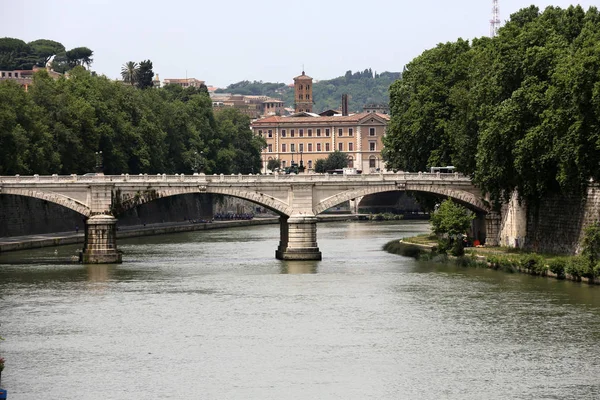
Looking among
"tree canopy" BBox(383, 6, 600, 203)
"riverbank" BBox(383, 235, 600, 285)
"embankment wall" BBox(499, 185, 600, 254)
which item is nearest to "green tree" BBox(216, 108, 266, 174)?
"tree canopy" BBox(383, 6, 600, 203)

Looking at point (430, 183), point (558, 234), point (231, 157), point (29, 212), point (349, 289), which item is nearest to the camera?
point (349, 289)

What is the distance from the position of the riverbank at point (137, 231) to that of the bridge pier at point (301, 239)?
1805cm

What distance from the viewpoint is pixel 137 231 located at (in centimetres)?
11906

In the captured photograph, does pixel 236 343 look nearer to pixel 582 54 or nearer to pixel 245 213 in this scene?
pixel 582 54

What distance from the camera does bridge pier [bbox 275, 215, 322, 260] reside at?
8775cm

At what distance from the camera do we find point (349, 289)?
236 feet

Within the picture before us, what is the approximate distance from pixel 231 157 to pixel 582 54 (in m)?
89.7

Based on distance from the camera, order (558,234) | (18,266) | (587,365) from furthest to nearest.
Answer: (18,266) < (558,234) < (587,365)

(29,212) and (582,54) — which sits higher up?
(582,54)

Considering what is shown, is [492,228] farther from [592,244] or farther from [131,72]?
[131,72]

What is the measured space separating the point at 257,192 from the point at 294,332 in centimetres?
3060

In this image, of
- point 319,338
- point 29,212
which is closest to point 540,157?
point 319,338

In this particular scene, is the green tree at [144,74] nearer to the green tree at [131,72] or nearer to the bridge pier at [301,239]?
the green tree at [131,72]

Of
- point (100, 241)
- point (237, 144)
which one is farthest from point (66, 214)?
point (237, 144)
